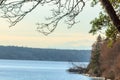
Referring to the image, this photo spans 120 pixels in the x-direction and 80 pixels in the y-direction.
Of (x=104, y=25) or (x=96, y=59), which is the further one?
(x=96, y=59)

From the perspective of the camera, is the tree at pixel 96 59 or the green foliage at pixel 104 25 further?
the tree at pixel 96 59

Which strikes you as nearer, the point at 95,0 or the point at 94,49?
the point at 95,0

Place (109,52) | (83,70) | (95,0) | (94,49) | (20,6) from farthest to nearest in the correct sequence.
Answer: (83,70) → (94,49) → (109,52) → (95,0) → (20,6)

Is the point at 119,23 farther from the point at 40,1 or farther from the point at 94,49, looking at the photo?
the point at 94,49

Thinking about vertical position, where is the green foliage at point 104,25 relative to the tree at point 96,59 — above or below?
above

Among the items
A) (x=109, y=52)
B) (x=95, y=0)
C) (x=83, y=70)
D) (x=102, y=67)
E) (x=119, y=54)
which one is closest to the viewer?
(x=95, y=0)

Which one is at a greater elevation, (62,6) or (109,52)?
(62,6)

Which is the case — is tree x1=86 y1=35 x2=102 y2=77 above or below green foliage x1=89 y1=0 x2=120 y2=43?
below

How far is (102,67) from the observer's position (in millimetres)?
96812

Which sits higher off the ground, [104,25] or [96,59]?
[104,25]

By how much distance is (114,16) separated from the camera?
820 cm

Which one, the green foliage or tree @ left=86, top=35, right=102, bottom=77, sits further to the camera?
tree @ left=86, top=35, right=102, bottom=77

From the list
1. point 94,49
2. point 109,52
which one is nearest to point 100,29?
point 109,52

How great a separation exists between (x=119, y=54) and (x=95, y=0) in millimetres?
72035
